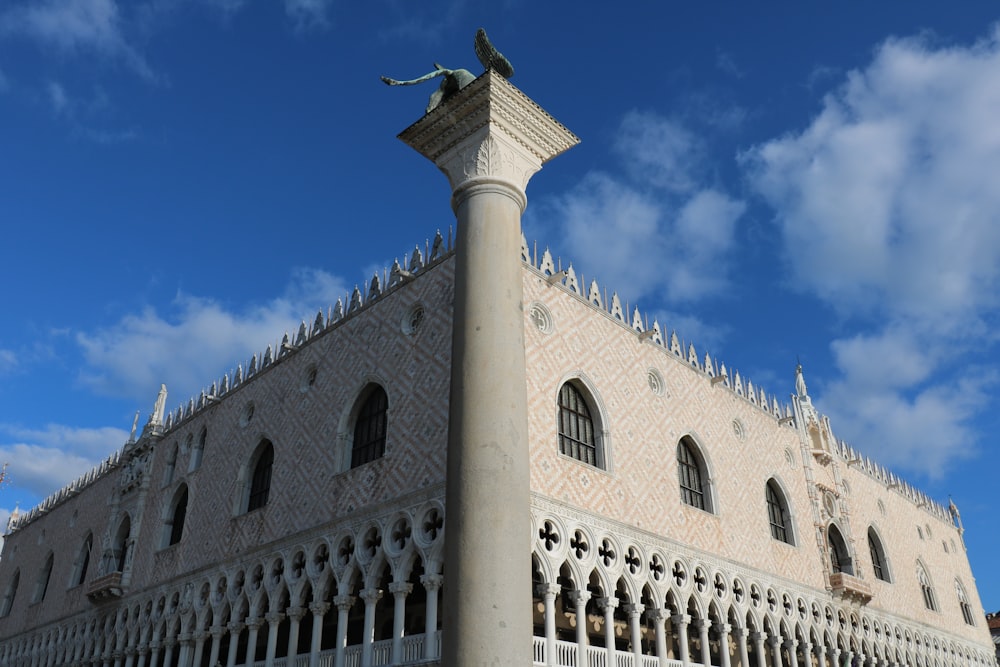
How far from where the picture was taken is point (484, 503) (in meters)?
5.83

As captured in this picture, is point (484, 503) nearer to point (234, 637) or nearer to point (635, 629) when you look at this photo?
point (635, 629)

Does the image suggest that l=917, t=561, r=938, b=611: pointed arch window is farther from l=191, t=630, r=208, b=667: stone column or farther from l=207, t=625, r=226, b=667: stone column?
l=191, t=630, r=208, b=667: stone column

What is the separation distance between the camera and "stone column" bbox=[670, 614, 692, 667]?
14.3 metres

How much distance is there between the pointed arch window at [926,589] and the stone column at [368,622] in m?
19.2

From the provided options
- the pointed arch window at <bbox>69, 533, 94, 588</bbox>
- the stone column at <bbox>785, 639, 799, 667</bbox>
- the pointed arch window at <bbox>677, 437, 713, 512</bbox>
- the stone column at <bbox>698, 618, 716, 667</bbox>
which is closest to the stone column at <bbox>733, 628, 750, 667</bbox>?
the stone column at <bbox>698, 618, 716, 667</bbox>

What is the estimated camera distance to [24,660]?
24594mm

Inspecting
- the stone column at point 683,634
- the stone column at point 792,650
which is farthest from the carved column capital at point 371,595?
the stone column at point 792,650

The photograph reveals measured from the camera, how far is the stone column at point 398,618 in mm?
11898

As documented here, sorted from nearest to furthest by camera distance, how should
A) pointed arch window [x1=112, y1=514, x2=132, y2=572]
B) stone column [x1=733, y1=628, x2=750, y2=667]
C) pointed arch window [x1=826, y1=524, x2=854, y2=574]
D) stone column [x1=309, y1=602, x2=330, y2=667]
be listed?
stone column [x1=309, y1=602, x2=330, y2=667] → stone column [x1=733, y1=628, x2=750, y2=667] → pointed arch window [x1=826, y1=524, x2=854, y2=574] → pointed arch window [x1=112, y1=514, x2=132, y2=572]

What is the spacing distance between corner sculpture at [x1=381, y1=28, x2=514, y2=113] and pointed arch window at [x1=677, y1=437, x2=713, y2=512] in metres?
10.8

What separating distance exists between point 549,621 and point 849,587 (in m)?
11.2

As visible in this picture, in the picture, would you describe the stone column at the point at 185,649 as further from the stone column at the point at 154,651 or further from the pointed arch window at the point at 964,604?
the pointed arch window at the point at 964,604

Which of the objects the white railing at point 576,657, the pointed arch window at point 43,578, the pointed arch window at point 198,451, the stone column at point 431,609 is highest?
the pointed arch window at point 198,451

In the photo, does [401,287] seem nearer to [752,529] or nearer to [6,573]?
[752,529]
